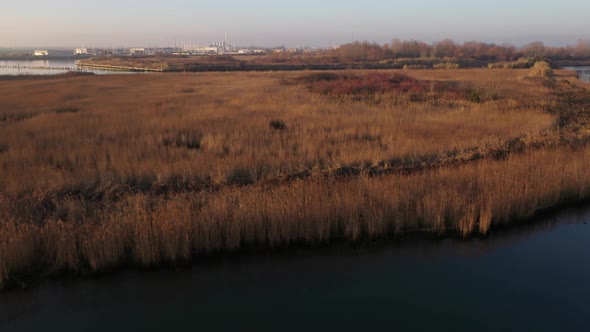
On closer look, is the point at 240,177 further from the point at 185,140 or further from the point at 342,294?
the point at 342,294

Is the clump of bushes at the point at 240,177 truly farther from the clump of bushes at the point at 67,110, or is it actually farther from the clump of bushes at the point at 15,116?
the clump of bushes at the point at 67,110

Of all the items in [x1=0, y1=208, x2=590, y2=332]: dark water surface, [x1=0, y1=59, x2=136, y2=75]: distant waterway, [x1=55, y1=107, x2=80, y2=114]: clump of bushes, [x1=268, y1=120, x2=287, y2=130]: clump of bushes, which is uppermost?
[x1=0, y1=59, x2=136, y2=75]: distant waterway

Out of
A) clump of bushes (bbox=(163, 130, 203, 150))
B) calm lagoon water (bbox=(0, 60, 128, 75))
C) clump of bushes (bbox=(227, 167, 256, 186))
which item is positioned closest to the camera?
clump of bushes (bbox=(227, 167, 256, 186))

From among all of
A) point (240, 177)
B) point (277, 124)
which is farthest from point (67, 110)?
point (240, 177)

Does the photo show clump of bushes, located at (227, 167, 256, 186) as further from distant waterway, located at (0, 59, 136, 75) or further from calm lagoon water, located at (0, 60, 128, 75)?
calm lagoon water, located at (0, 60, 128, 75)

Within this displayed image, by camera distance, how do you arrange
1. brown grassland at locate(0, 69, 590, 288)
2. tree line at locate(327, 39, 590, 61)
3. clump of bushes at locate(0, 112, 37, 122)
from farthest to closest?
tree line at locate(327, 39, 590, 61)
clump of bushes at locate(0, 112, 37, 122)
brown grassland at locate(0, 69, 590, 288)

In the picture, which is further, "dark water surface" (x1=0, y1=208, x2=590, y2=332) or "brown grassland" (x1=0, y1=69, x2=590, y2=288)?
"brown grassland" (x1=0, y1=69, x2=590, y2=288)

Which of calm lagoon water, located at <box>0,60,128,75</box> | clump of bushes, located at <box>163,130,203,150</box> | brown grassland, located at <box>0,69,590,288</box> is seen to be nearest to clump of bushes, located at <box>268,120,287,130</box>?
brown grassland, located at <box>0,69,590,288</box>

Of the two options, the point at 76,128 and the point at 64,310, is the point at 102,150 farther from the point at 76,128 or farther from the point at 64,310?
the point at 64,310
